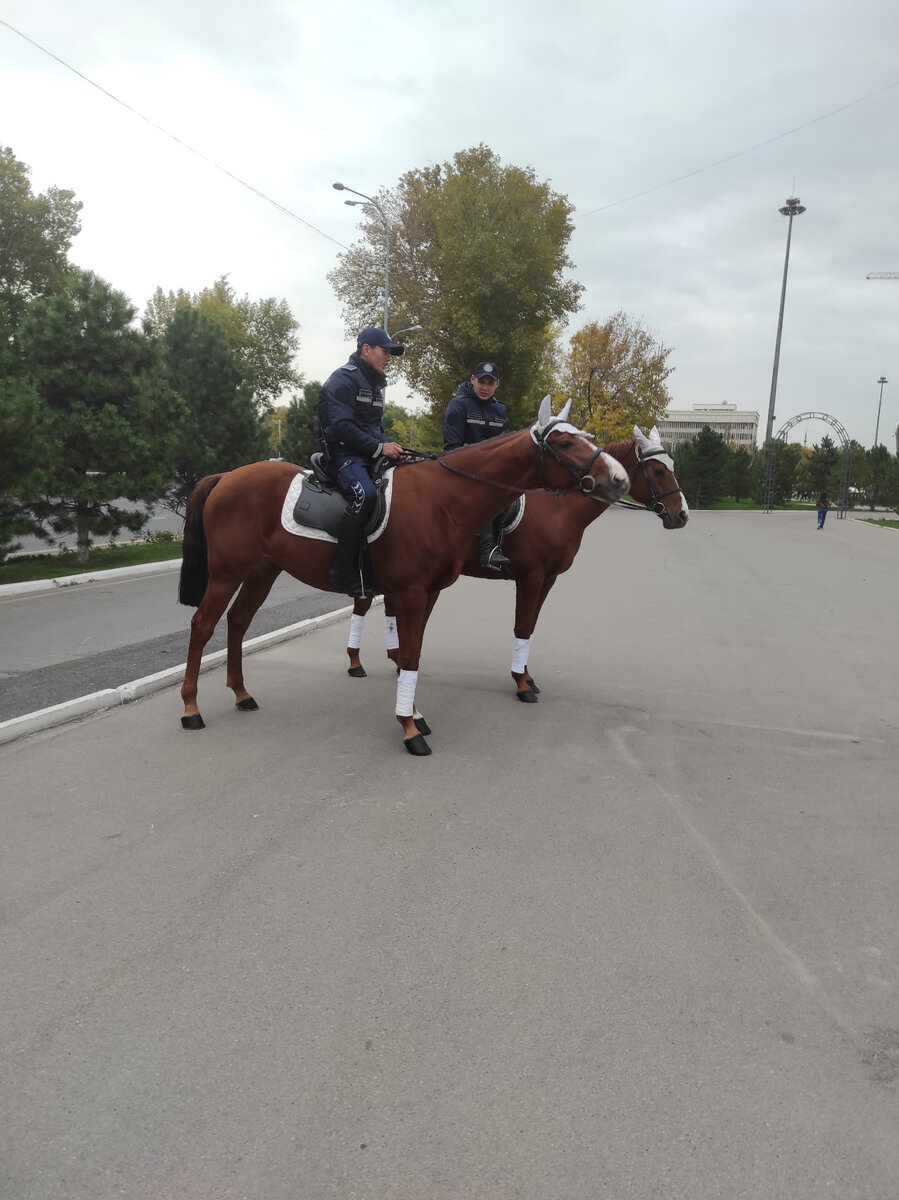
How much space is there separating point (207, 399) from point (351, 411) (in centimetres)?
1452

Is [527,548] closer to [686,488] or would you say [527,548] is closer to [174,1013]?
[174,1013]

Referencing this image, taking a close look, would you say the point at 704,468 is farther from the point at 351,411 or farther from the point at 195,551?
the point at 195,551

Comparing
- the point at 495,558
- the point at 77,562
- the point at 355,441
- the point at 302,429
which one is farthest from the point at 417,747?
the point at 302,429

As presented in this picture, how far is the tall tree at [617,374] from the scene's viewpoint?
48.0m

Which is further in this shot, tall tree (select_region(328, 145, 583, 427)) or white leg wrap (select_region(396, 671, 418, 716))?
tall tree (select_region(328, 145, 583, 427))

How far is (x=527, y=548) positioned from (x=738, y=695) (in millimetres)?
2296

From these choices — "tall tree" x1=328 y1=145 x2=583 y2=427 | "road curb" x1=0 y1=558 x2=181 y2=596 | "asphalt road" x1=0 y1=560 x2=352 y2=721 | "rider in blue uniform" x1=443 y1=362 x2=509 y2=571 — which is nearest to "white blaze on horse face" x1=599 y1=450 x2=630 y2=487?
"rider in blue uniform" x1=443 y1=362 x2=509 y2=571

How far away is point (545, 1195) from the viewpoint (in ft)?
6.32

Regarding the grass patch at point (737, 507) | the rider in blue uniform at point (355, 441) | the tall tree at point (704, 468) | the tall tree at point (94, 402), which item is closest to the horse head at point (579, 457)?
the rider in blue uniform at point (355, 441)

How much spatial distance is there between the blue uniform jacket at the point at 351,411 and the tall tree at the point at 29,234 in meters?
30.6

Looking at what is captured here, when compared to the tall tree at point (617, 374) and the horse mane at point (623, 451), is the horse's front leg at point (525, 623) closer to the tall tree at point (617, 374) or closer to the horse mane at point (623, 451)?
the horse mane at point (623, 451)

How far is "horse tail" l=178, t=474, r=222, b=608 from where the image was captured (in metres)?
5.72

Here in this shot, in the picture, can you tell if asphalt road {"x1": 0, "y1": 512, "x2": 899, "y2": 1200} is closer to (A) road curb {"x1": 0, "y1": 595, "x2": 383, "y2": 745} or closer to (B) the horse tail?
(A) road curb {"x1": 0, "y1": 595, "x2": 383, "y2": 745}

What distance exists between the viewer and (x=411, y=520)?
5168 mm
